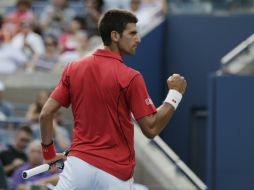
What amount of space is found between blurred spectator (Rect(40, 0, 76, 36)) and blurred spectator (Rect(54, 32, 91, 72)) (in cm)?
98

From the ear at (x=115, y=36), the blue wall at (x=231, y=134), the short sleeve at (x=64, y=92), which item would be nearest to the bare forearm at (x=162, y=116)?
the ear at (x=115, y=36)

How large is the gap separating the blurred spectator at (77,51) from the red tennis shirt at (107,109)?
25.4 feet

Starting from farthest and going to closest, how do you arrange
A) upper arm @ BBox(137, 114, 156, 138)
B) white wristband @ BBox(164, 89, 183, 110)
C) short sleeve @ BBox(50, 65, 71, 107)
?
short sleeve @ BBox(50, 65, 71, 107), white wristband @ BBox(164, 89, 183, 110), upper arm @ BBox(137, 114, 156, 138)

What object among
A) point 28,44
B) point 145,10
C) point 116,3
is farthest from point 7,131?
point 116,3

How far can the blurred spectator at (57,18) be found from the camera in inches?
598

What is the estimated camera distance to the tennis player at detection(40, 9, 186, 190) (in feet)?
18.8

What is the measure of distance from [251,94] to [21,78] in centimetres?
453

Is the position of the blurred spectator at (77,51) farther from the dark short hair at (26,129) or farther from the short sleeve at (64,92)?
the short sleeve at (64,92)

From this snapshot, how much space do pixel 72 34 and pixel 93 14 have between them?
0.53m

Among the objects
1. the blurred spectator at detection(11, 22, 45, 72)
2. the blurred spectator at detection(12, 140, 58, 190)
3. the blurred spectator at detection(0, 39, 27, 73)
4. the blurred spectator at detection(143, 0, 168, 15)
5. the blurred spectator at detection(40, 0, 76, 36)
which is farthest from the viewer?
the blurred spectator at detection(40, 0, 76, 36)

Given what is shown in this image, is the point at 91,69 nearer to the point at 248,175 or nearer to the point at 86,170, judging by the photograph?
the point at 86,170

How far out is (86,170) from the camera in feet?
18.9

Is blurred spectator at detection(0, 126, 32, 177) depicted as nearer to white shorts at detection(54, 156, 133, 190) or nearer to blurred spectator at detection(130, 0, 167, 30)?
blurred spectator at detection(130, 0, 167, 30)

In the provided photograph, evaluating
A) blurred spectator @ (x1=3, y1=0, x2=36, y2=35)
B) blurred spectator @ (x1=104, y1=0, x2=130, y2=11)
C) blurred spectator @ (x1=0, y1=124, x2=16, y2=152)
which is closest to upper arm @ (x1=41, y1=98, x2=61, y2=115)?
blurred spectator @ (x1=0, y1=124, x2=16, y2=152)
